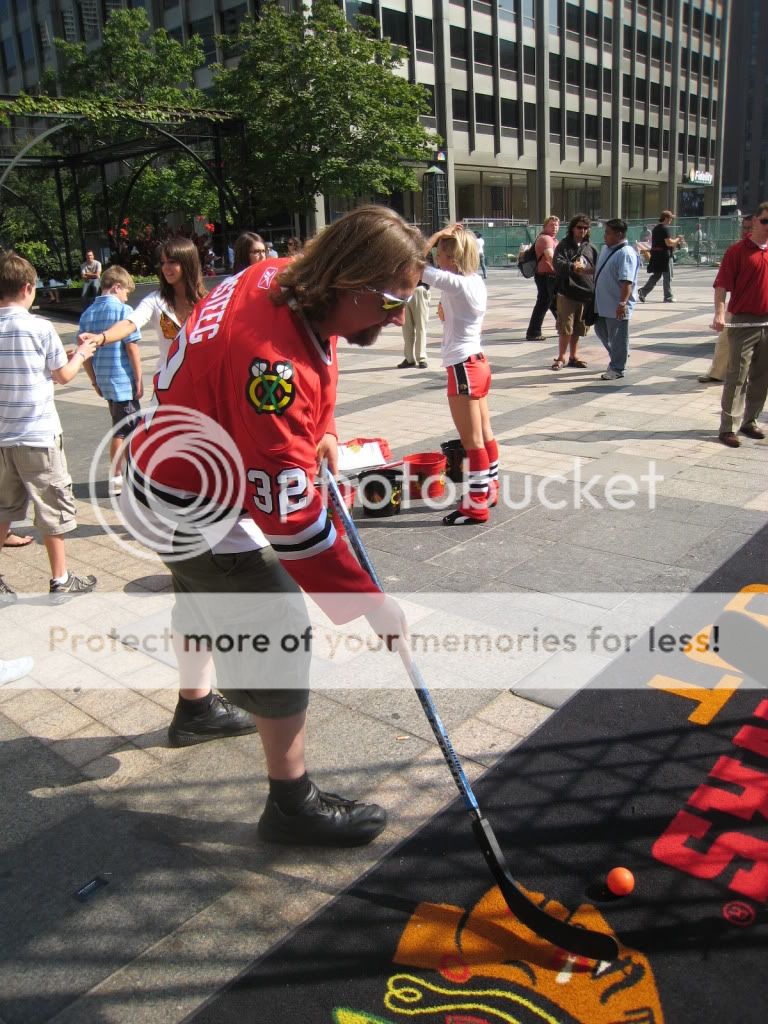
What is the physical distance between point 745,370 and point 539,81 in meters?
51.4

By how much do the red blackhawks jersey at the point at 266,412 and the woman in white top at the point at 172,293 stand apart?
8.79ft

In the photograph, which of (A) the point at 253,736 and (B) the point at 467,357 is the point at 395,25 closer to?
(B) the point at 467,357

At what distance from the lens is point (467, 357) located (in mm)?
5664

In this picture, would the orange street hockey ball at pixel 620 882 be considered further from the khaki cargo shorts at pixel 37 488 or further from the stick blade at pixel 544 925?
the khaki cargo shorts at pixel 37 488

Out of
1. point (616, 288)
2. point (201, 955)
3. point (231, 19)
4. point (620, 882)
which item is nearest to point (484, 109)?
point (231, 19)

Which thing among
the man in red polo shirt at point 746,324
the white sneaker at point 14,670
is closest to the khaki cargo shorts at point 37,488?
the white sneaker at point 14,670

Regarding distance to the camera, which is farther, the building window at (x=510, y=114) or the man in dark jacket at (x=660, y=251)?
the building window at (x=510, y=114)

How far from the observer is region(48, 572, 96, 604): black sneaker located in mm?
4691

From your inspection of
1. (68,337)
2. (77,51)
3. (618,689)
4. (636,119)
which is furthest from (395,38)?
(618,689)

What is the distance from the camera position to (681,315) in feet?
53.2

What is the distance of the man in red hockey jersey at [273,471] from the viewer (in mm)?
2154

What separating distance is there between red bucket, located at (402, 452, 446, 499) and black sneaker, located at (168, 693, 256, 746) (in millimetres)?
3002

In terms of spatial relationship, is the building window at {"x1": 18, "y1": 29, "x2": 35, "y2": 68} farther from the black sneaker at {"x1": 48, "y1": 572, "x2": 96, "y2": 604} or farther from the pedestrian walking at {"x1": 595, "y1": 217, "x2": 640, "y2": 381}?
the black sneaker at {"x1": 48, "y1": 572, "x2": 96, "y2": 604}

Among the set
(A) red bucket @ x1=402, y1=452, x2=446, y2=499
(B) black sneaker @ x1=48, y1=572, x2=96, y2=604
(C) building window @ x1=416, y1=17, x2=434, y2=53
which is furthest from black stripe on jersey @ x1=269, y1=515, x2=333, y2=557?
(C) building window @ x1=416, y1=17, x2=434, y2=53
